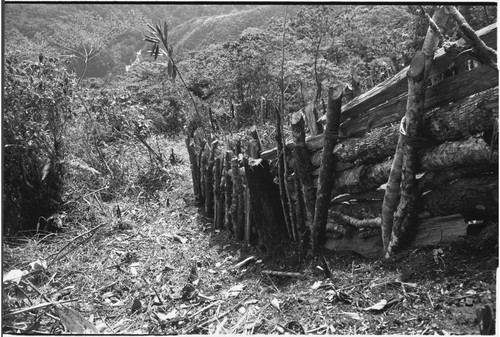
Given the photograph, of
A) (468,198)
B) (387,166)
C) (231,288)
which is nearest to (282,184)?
(231,288)

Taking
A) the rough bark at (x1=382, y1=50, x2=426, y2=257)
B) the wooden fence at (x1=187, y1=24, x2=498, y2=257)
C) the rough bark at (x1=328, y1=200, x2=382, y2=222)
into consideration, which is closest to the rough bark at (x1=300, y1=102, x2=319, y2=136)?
the wooden fence at (x1=187, y1=24, x2=498, y2=257)

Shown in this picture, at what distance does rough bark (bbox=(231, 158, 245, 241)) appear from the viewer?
3729 millimetres

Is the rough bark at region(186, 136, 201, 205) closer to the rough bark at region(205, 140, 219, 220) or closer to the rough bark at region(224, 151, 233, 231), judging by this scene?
the rough bark at region(205, 140, 219, 220)

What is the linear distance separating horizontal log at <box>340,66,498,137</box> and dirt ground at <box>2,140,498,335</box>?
2.16 ft

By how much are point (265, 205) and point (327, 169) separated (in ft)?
2.28

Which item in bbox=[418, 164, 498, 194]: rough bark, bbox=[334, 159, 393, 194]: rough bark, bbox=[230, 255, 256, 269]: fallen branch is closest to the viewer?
bbox=[418, 164, 498, 194]: rough bark

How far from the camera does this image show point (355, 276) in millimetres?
2318

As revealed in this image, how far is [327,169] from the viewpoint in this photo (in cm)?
277

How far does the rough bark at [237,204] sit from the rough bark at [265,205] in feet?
1.41

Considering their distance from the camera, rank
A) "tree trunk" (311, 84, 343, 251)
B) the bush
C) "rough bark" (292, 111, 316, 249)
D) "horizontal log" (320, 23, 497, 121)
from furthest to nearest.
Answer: the bush, "rough bark" (292, 111, 316, 249), "tree trunk" (311, 84, 343, 251), "horizontal log" (320, 23, 497, 121)

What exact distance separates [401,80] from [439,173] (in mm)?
527

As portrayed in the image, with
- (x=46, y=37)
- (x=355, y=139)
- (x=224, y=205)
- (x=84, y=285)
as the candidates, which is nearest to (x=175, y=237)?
(x=224, y=205)

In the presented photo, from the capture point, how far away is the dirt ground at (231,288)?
1.86 meters

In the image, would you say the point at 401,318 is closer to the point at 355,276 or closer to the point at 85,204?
the point at 355,276
